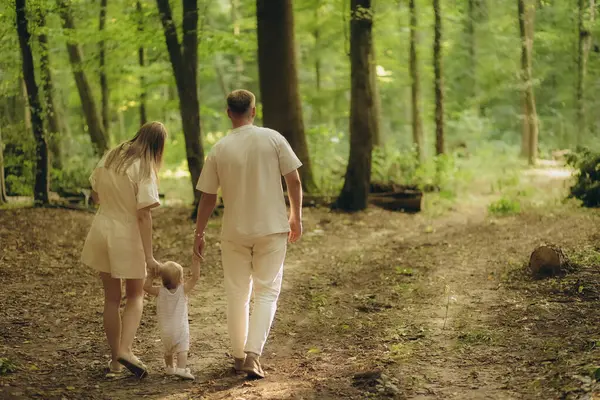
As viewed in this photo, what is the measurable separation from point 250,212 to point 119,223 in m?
0.97

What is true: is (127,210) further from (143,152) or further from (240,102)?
(240,102)

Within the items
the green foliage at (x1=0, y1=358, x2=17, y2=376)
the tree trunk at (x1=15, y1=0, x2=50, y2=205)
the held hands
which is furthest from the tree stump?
the tree trunk at (x1=15, y1=0, x2=50, y2=205)

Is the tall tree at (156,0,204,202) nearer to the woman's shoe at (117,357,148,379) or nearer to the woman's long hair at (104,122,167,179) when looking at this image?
the woman's long hair at (104,122,167,179)

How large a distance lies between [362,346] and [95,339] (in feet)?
8.13

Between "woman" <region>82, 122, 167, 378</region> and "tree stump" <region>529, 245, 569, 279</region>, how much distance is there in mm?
4884

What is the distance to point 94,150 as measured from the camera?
2067cm

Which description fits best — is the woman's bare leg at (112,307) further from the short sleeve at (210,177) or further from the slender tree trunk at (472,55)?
the slender tree trunk at (472,55)

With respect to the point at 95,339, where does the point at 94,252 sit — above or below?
above

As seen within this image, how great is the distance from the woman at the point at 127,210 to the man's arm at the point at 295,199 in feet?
3.26

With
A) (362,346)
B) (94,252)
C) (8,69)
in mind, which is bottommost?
(362,346)

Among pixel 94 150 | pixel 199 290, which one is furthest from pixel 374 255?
pixel 94 150

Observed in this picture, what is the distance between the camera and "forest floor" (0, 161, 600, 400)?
16.5 feet

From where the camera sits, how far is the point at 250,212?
17.1 feet

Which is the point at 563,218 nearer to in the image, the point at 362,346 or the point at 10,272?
the point at 362,346
